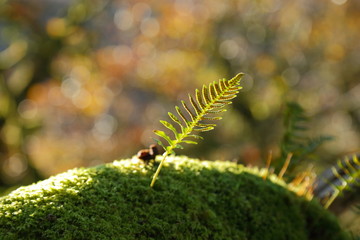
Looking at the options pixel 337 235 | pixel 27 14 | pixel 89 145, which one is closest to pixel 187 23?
pixel 27 14

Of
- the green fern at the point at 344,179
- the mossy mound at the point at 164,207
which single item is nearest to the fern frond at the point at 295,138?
the green fern at the point at 344,179

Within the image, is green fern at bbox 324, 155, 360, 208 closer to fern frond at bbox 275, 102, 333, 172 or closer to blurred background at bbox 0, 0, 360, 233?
fern frond at bbox 275, 102, 333, 172

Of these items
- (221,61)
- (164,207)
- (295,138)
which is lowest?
(164,207)

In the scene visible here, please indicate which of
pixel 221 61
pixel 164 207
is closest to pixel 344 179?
pixel 164 207

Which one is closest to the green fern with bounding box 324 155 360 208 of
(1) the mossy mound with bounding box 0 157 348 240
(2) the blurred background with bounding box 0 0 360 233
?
(1) the mossy mound with bounding box 0 157 348 240

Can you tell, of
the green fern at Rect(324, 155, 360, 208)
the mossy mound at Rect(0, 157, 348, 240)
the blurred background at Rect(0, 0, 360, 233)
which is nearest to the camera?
the mossy mound at Rect(0, 157, 348, 240)

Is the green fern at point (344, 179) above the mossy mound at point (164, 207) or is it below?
above

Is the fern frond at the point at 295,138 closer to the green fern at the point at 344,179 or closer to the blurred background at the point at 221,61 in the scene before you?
the green fern at the point at 344,179

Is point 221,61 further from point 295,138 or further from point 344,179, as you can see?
point 344,179
